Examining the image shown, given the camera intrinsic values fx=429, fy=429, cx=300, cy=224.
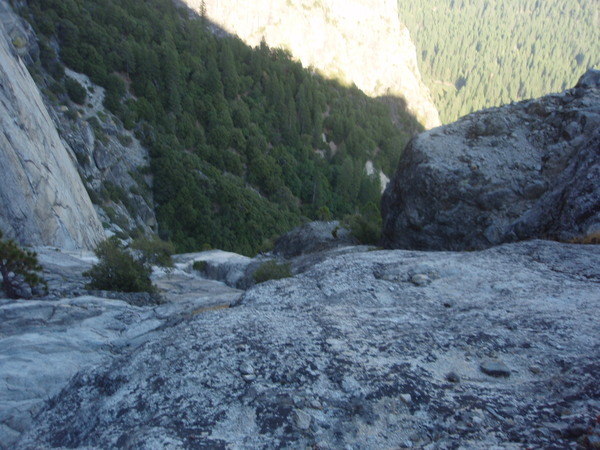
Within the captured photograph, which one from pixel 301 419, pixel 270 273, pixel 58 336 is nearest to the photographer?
pixel 301 419

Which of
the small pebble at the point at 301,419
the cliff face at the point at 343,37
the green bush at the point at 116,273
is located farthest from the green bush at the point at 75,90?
the cliff face at the point at 343,37

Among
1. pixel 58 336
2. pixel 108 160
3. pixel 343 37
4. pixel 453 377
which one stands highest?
pixel 343 37

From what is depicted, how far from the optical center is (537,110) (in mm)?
19797

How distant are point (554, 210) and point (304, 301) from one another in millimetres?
9485

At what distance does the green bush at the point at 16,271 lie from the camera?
1380cm

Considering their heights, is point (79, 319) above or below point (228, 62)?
below

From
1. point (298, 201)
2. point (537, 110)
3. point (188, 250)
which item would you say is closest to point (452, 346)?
point (537, 110)

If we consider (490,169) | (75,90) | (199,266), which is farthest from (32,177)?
(75,90)

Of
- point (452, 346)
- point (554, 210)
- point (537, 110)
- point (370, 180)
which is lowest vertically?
point (452, 346)

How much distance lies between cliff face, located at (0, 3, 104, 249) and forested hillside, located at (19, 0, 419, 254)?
64.8ft

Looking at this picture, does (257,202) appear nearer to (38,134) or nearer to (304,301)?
(38,134)

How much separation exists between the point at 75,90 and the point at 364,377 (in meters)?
56.5

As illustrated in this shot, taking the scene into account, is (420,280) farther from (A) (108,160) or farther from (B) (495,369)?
(A) (108,160)

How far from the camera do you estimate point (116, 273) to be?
673 inches
